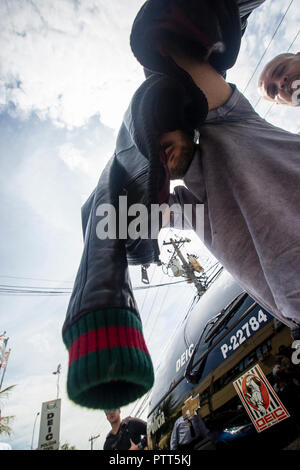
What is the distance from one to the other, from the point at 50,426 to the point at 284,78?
13674mm

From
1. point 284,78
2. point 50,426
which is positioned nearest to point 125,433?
point 284,78

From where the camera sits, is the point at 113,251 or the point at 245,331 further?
the point at 245,331

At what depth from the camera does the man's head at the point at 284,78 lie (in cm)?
104

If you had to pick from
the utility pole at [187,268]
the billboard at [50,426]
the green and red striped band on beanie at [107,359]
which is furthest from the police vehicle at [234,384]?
the billboard at [50,426]

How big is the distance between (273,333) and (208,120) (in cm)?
112

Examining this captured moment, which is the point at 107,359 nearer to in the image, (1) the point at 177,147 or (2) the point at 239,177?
(2) the point at 239,177

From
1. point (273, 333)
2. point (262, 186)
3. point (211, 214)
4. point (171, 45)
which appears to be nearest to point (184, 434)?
point (273, 333)

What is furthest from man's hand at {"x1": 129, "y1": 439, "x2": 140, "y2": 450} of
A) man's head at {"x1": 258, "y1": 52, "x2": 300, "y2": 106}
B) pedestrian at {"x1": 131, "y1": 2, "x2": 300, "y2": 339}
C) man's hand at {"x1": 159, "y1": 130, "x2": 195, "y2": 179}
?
man's head at {"x1": 258, "y1": 52, "x2": 300, "y2": 106}

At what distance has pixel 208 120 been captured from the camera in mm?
838

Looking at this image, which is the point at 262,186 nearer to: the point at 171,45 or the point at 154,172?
the point at 154,172

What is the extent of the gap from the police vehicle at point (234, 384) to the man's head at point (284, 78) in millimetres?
1157

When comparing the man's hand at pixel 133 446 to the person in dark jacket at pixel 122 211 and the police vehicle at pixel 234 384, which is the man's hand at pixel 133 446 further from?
the person in dark jacket at pixel 122 211

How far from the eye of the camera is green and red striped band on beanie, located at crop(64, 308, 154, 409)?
1.20 feet

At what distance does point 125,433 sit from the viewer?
4395 millimetres
